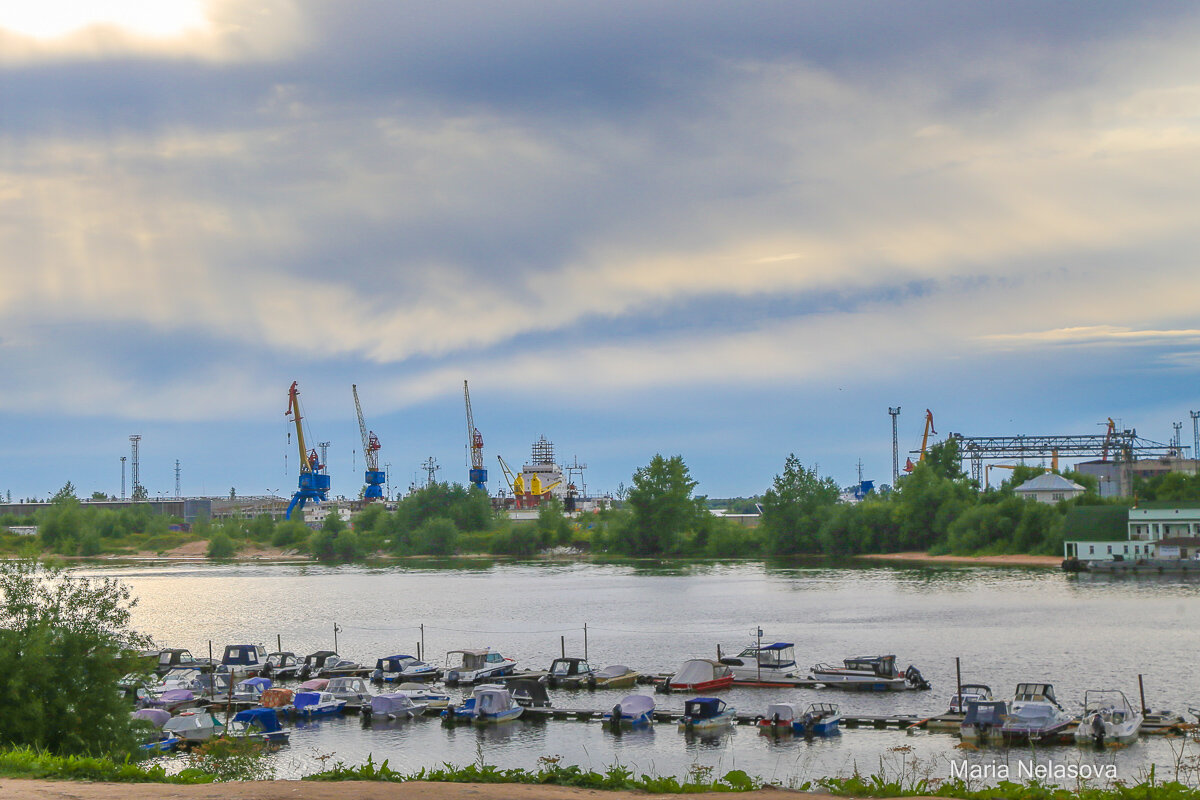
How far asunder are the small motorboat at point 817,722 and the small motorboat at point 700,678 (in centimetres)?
694

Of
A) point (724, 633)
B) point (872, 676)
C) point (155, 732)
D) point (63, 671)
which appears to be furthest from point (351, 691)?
point (724, 633)

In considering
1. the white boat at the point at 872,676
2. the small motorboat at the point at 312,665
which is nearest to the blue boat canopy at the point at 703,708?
the white boat at the point at 872,676

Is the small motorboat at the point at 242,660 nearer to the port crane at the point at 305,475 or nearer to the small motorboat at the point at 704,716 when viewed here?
the small motorboat at the point at 704,716

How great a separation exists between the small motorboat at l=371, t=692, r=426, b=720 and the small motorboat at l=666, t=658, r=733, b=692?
28.3 ft

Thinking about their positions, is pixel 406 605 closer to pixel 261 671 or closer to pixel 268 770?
pixel 261 671

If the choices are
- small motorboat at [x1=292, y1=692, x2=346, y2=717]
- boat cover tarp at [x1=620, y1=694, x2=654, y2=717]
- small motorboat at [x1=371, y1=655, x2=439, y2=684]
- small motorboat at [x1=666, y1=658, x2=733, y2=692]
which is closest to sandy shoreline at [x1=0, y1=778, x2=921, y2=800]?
boat cover tarp at [x1=620, y1=694, x2=654, y2=717]

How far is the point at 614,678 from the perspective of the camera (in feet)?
130

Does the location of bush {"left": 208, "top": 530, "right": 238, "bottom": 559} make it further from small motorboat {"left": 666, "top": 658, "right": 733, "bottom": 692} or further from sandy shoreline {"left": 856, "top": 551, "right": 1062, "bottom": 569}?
small motorboat {"left": 666, "top": 658, "right": 733, "bottom": 692}

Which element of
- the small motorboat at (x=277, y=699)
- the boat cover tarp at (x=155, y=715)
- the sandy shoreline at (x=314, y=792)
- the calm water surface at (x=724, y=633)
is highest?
the sandy shoreline at (x=314, y=792)

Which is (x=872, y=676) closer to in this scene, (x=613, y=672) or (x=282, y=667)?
(x=613, y=672)

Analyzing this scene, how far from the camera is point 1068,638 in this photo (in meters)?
Answer: 47.4

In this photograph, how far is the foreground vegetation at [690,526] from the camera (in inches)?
4045

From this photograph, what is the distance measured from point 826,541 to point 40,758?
101 metres

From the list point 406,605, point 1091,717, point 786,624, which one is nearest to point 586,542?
point 406,605
